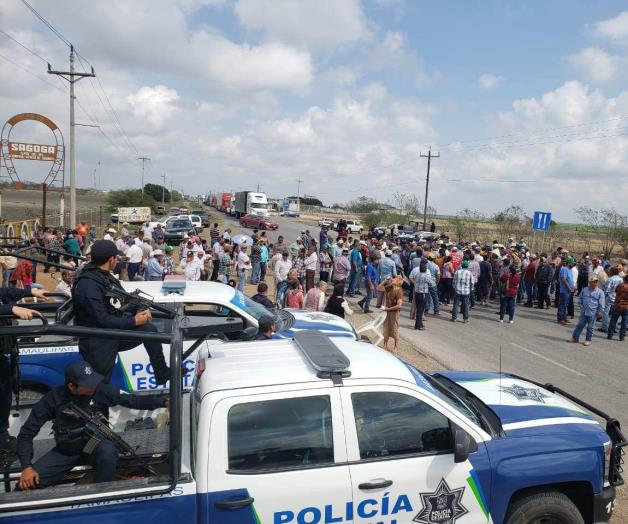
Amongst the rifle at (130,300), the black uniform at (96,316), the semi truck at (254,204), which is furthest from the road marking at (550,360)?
the semi truck at (254,204)

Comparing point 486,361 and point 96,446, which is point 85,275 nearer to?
point 96,446

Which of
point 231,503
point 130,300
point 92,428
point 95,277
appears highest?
point 95,277

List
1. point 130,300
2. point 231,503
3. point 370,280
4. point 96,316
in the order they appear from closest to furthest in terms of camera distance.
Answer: point 231,503, point 96,316, point 130,300, point 370,280

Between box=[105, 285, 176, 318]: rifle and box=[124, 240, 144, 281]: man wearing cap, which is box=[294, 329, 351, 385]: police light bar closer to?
box=[105, 285, 176, 318]: rifle

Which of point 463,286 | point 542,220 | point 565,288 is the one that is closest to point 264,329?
point 463,286

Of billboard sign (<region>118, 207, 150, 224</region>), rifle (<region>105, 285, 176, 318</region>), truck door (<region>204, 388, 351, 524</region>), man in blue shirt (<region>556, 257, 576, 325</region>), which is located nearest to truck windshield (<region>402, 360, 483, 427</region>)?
truck door (<region>204, 388, 351, 524</region>)

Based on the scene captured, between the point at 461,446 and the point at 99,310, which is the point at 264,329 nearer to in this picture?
the point at 99,310

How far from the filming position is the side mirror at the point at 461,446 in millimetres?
3426

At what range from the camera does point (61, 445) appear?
11.6 feet

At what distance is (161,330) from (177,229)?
26.6 m

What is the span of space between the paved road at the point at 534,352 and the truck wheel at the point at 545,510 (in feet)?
14.7

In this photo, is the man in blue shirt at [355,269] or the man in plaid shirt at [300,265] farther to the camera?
the man in blue shirt at [355,269]

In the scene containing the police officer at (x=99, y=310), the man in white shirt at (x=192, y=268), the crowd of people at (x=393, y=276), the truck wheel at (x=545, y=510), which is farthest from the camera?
the man in white shirt at (x=192, y=268)

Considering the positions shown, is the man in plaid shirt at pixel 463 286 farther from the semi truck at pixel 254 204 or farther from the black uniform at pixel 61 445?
the semi truck at pixel 254 204
